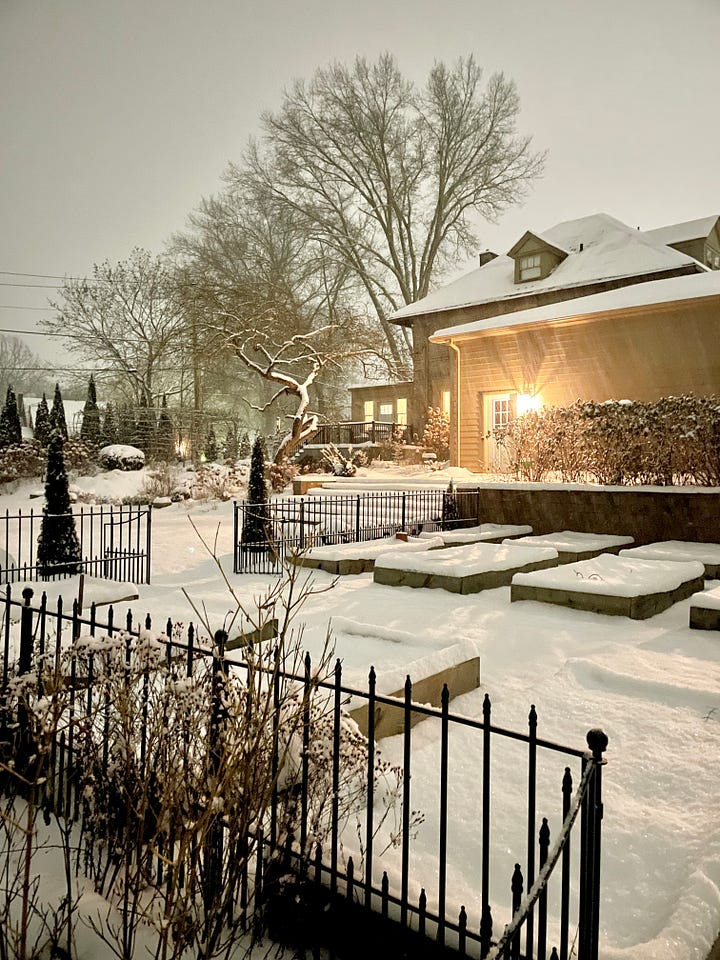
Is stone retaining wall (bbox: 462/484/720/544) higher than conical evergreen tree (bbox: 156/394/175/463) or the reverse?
the reverse

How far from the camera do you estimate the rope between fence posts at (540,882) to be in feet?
4.39

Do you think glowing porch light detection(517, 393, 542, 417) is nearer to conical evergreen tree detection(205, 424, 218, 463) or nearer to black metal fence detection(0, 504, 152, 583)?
black metal fence detection(0, 504, 152, 583)

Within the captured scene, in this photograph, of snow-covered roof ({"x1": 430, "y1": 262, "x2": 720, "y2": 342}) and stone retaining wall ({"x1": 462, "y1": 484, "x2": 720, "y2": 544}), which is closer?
stone retaining wall ({"x1": 462, "y1": 484, "x2": 720, "y2": 544})

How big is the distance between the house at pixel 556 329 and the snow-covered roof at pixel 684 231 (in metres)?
0.04

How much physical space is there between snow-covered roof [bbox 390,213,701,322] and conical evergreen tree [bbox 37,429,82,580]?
17030 mm

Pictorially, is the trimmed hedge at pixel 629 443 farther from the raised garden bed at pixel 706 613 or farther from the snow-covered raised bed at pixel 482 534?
the raised garden bed at pixel 706 613

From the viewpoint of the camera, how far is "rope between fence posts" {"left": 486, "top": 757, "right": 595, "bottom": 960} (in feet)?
4.39

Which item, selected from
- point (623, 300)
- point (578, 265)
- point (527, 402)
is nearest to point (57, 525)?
point (527, 402)

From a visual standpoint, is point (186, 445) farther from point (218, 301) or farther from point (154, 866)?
point (154, 866)

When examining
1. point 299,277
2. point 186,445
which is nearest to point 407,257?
point 299,277

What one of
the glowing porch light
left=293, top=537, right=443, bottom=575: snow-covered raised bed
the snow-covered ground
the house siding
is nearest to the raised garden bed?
the snow-covered ground

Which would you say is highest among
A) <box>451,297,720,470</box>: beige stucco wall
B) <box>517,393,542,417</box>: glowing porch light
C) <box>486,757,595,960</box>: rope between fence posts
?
<box>451,297,720,470</box>: beige stucco wall

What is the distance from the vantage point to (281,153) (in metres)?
31.6

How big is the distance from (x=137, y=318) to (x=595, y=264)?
21.4 meters
